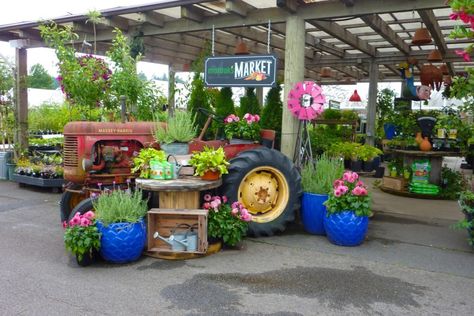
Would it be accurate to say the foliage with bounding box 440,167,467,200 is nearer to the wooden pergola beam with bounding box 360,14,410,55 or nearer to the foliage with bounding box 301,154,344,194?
the wooden pergola beam with bounding box 360,14,410,55

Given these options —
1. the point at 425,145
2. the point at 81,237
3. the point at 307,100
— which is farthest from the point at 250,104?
the point at 81,237

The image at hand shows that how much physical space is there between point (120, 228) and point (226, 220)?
3.39 feet

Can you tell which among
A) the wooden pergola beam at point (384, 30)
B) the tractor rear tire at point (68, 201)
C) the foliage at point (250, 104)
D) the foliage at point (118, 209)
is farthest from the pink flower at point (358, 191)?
the wooden pergola beam at point (384, 30)

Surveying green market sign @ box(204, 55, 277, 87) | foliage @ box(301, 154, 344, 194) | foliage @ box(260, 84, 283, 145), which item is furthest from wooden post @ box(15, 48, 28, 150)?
foliage @ box(301, 154, 344, 194)

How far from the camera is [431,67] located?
8.73 metres

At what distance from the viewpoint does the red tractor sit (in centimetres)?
475

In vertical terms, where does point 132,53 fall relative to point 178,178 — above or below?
above

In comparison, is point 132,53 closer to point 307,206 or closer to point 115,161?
point 115,161

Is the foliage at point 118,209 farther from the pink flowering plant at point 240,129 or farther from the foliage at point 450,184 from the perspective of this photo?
the foliage at point 450,184

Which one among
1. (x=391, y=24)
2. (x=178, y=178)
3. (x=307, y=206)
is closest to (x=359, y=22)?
(x=391, y=24)

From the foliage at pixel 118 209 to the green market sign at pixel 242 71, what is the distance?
8.26 ft

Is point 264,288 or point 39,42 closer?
point 264,288

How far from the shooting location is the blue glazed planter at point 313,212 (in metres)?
4.86

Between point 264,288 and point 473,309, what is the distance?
1527mm
